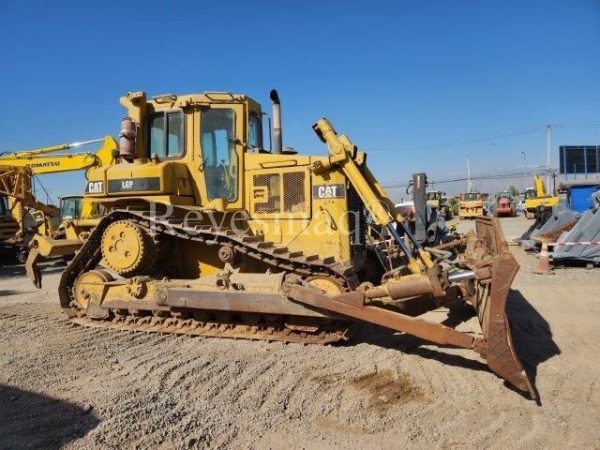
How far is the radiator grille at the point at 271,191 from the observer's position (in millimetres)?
6652

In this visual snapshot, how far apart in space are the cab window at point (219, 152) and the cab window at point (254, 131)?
28cm

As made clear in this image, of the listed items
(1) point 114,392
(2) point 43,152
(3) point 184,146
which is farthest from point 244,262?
(2) point 43,152

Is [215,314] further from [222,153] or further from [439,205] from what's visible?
[439,205]

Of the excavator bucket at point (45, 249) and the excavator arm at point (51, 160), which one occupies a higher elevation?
the excavator arm at point (51, 160)

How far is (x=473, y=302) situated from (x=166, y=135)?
15.7ft

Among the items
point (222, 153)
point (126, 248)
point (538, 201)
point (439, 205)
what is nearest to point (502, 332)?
point (222, 153)

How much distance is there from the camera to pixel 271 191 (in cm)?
667

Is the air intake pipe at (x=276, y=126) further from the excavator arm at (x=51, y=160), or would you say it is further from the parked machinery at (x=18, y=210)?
the parked machinery at (x=18, y=210)

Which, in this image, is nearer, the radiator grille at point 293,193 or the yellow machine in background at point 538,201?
the radiator grille at point 293,193

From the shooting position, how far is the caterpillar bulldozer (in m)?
5.79

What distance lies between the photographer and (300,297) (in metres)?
5.36

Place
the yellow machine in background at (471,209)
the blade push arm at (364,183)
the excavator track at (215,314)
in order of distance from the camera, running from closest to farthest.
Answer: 1. the excavator track at (215,314)
2. the blade push arm at (364,183)
3. the yellow machine in background at (471,209)

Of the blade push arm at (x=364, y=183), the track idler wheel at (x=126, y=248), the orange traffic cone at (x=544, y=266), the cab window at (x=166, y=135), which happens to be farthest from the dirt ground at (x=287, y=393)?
the orange traffic cone at (x=544, y=266)

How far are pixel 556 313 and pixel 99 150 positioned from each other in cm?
1097
